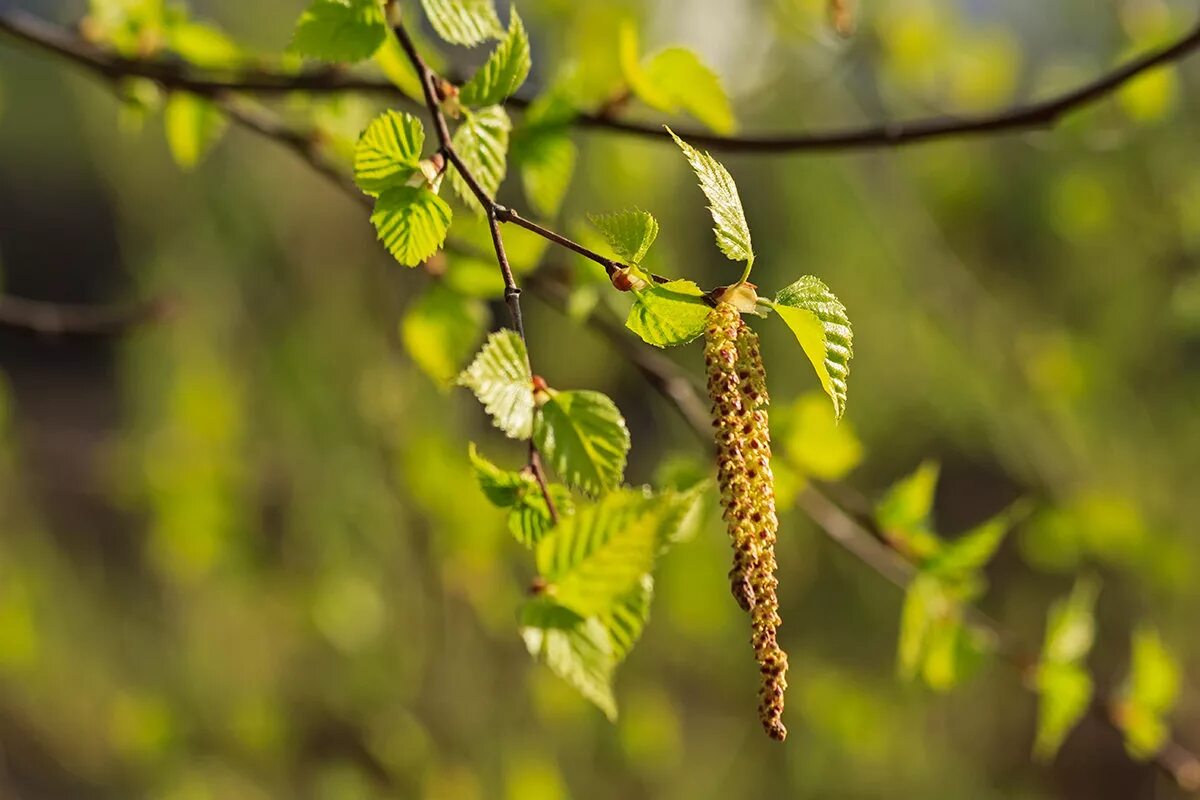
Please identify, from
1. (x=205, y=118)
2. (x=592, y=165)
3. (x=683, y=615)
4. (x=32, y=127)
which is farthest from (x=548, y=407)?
(x=32, y=127)

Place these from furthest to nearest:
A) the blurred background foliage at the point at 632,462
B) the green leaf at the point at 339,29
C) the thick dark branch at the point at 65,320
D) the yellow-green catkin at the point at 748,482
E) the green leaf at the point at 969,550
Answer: the blurred background foliage at the point at 632,462, the thick dark branch at the point at 65,320, the green leaf at the point at 969,550, the green leaf at the point at 339,29, the yellow-green catkin at the point at 748,482

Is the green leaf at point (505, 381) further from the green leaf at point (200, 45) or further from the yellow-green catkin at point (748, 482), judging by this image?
the green leaf at point (200, 45)

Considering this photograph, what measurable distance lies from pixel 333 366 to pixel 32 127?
12.9 ft

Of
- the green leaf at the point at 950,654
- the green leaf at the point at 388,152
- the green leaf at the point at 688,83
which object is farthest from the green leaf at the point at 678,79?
the green leaf at the point at 950,654

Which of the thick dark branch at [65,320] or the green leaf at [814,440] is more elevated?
the green leaf at [814,440]

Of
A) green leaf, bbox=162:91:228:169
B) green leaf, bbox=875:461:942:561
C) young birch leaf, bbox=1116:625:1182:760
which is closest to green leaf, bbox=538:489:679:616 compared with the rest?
Answer: green leaf, bbox=875:461:942:561

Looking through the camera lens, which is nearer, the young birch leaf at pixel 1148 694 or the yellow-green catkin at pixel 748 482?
the yellow-green catkin at pixel 748 482

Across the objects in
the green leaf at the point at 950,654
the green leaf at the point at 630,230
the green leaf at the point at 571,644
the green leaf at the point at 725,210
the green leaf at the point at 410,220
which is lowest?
the green leaf at the point at 950,654

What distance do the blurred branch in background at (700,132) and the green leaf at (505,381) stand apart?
0.72 ft

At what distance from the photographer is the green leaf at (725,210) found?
1.01 ft

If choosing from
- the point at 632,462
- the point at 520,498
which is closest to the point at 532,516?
the point at 520,498

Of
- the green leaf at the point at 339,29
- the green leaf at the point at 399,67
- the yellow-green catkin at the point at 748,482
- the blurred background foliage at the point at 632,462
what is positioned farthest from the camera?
the blurred background foliage at the point at 632,462

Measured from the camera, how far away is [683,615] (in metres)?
1.69

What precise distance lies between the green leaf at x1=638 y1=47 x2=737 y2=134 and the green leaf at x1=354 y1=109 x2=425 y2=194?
8.6 inches
